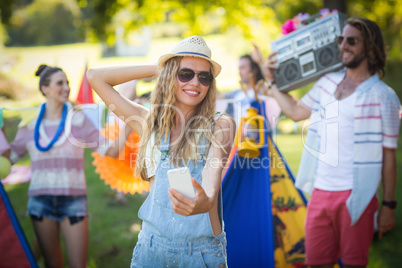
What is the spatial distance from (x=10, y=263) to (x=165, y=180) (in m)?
1.73

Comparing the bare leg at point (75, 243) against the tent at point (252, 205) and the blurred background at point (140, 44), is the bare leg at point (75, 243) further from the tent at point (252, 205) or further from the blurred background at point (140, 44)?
the tent at point (252, 205)

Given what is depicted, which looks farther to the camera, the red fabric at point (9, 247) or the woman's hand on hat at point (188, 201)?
the red fabric at point (9, 247)

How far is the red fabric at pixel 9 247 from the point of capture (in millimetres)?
2775

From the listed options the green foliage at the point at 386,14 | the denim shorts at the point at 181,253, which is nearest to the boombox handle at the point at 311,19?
the denim shorts at the point at 181,253

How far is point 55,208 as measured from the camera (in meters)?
3.18

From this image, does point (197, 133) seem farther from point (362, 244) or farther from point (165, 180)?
point (362, 244)

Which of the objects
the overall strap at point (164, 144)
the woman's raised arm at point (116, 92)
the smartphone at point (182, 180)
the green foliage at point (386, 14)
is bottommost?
the smartphone at point (182, 180)

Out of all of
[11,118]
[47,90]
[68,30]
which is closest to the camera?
[47,90]

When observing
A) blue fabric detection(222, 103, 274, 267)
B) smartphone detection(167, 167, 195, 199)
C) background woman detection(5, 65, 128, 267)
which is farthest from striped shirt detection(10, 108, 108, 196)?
smartphone detection(167, 167, 195, 199)

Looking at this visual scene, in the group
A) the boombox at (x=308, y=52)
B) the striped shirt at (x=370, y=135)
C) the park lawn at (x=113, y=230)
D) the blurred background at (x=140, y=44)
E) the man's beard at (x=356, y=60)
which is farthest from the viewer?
the blurred background at (x=140, y=44)

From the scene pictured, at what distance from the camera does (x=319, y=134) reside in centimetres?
286

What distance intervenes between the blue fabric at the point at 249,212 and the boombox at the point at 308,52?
19.4 inches

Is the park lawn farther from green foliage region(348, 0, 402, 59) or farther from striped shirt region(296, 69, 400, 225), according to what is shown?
green foliage region(348, 0, 402, 59)

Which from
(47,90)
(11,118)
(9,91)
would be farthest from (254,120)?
(9,91)
